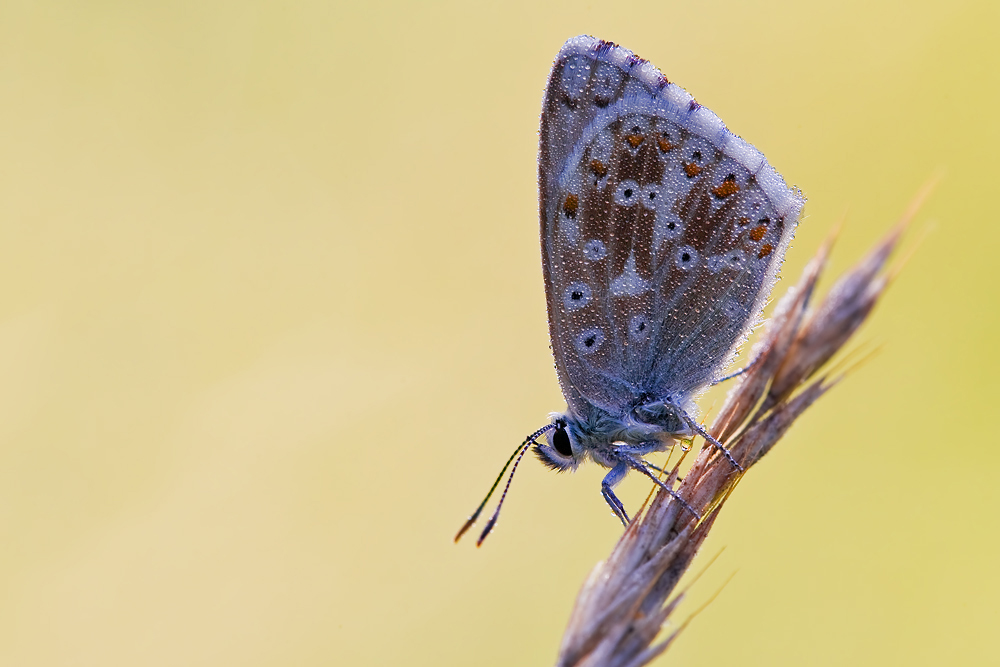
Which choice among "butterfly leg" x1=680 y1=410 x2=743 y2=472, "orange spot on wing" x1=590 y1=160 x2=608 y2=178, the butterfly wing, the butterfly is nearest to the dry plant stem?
"butterfly leg" x1=680 y1=410 x2=743 y2=472

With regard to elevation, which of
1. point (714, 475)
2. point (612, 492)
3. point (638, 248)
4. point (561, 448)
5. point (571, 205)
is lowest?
point (714, 475)

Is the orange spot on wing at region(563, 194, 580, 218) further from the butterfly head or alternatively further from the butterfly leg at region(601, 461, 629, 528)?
the butterfly leg at region(601, 461, 629, 528)

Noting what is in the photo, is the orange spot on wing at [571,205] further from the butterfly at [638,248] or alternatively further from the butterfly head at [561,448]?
the butterfly head at [561,448]

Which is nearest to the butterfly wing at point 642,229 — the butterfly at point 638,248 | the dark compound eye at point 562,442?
the butterfly at point 638,248

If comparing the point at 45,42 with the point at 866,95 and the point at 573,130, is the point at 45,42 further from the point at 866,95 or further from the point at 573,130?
the point at 866,95

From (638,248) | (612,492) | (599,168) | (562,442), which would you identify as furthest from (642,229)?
(612,492)

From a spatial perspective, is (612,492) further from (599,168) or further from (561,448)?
(599,168)

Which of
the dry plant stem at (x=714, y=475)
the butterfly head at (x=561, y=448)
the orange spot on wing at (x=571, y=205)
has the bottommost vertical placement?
the dry plant stem at (x=714, y=475)
